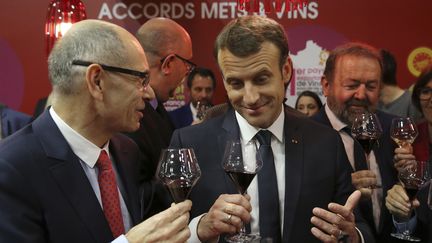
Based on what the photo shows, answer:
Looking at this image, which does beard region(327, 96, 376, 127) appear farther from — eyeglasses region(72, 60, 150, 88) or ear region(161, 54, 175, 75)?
eyeglasses region(72, 60, 150, 88)

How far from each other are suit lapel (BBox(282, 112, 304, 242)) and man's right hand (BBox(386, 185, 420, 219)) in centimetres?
74

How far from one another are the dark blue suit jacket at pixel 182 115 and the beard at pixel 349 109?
112 inches

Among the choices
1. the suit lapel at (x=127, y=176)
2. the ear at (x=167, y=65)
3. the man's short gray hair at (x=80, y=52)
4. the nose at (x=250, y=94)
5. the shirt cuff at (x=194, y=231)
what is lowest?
the shirt cuff at (x=194, y=231)

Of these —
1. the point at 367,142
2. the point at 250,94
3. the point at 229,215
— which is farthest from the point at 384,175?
the point at 229,215

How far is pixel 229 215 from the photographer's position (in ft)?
6.15

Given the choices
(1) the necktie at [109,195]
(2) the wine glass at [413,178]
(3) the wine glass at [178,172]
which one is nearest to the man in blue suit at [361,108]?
(2) the wine glass at [413,178]

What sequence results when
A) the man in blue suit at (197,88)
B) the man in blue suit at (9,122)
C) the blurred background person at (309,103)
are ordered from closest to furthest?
the man in blue suit at (9,122), the blurred background person at (309,103), the man in blue suit at (197,88)

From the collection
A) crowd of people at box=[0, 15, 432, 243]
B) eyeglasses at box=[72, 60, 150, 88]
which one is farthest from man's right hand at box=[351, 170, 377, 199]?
eyeglasses at box=[72, 60, 150, 88]

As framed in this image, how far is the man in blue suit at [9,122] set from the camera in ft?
11.5

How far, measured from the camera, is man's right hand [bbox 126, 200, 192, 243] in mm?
1749

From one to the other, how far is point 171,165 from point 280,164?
1.87ft

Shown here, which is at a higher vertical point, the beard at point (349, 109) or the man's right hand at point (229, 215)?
the beard at point (349, 109)

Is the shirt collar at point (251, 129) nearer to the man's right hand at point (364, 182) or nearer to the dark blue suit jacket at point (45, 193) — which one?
the man's right hand at point (364, 182)

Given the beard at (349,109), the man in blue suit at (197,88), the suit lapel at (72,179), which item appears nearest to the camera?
the suit lapel at (72,179)
